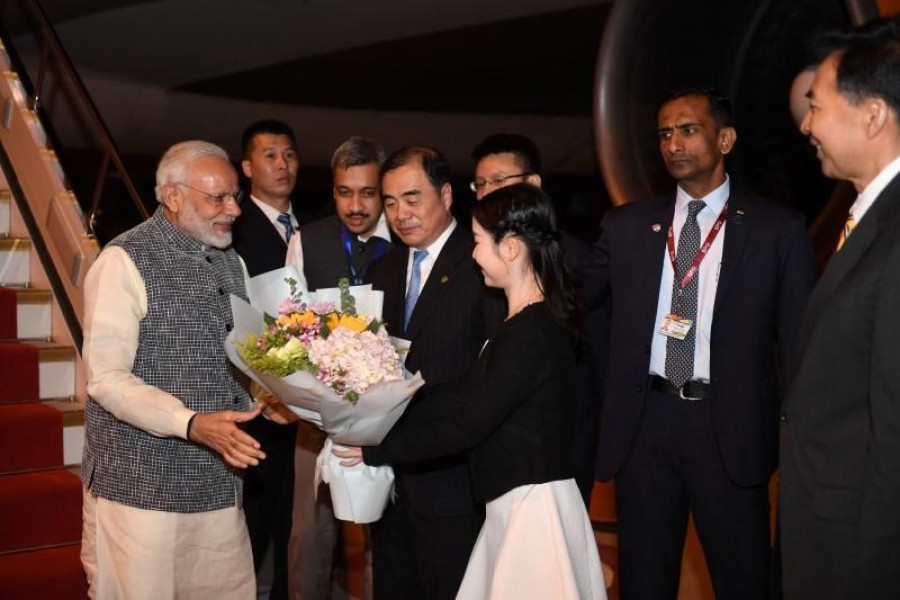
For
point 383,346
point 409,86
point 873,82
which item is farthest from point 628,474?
point 409,86

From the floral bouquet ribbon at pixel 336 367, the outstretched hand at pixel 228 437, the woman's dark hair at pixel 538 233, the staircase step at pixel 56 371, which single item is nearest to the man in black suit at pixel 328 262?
the floral bouquet ribbon at pixel 336 367

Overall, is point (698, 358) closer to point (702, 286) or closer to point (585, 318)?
point (702, 286)

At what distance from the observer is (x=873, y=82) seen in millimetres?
1735

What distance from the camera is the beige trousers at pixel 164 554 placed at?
234cm

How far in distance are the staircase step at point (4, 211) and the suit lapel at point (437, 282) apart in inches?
106

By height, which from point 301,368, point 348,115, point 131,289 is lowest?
point 301,368

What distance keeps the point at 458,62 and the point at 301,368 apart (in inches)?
162

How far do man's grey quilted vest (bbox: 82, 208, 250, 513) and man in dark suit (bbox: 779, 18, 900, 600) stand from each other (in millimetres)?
1290

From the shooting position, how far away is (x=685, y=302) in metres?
2.62

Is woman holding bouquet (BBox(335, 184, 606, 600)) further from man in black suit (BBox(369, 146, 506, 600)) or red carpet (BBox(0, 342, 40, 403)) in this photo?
red carpet (BBox(0, 342, 40, 403))

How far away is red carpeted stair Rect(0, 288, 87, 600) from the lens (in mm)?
3221

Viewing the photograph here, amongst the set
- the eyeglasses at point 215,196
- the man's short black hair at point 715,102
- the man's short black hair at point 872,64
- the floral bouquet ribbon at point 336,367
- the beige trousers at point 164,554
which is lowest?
the beige trousers at point 164,554

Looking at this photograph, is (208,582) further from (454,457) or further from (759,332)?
(759,332)

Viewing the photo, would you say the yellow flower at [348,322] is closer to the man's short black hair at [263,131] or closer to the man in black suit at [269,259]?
the man in black suit at [269,259]
